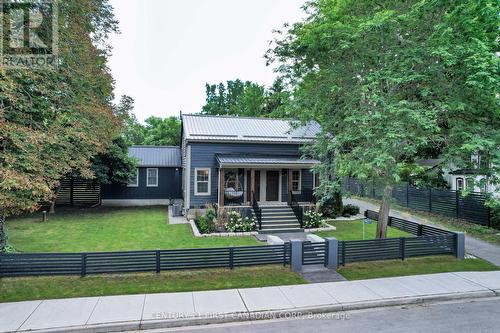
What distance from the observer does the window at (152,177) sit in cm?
2395

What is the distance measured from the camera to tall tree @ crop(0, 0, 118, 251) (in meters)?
8.22

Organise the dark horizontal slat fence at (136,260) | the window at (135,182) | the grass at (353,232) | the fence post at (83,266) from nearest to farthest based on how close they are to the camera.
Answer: the dark horizontal slat fence at (136,260) < the fence post at (83,266) < the grass at (353,232) < the window at (135,182)

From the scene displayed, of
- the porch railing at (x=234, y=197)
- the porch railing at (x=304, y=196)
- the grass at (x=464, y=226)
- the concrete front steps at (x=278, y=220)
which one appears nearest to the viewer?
the grass at (x=464, y=226)

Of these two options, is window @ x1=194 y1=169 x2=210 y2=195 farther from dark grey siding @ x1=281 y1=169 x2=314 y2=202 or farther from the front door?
dark grey siding @ x1=281 y1=169 x2=314 y2=202

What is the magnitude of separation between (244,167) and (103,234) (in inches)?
302

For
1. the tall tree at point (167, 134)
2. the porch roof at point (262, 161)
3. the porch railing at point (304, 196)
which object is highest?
the tall tree at point (167, 134)

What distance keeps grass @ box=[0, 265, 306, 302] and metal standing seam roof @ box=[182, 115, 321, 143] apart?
30.8 ft

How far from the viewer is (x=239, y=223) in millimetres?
15430

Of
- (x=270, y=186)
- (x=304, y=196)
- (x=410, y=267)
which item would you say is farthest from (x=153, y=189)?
(x=410, y=267)

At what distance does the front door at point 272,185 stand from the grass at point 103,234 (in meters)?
4.62

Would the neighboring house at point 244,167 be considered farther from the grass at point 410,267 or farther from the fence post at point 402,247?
the grass at point 410,267

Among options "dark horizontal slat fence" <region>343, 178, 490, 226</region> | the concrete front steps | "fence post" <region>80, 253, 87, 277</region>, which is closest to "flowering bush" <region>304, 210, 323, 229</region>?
the concrete front steps

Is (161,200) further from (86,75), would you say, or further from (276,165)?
(86,75)

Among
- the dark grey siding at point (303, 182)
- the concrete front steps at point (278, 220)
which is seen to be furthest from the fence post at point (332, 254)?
the dark grey siding at point (303, 182)
